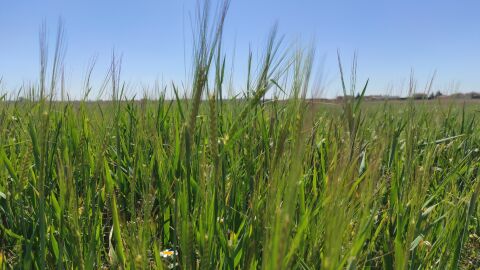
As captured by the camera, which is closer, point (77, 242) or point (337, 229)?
point (337, 229)

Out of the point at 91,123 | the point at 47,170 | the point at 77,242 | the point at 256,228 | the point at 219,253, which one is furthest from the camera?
the point at 91,123

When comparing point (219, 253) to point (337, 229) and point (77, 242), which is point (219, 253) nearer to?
point (77, 242)

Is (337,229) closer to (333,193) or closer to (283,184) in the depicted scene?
(333,193)

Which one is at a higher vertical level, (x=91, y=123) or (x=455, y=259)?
(x=91, y=123)

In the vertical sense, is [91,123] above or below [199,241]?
above

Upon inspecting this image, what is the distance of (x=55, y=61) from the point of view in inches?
33.1

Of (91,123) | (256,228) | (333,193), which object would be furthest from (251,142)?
(91,123)

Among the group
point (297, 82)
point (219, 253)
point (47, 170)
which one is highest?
point (297, 82)

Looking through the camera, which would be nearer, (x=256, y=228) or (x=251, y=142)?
(x=256, y=228)

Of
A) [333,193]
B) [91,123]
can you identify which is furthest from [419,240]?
[91,123]

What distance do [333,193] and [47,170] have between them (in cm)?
73

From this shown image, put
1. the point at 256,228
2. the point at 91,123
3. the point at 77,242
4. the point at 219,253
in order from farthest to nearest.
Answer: the point at 91,123 → the point at 219,253 → the point at 256,228 → the point at 77,242

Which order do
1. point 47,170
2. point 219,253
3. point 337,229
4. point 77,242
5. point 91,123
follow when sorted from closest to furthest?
point 337,229 < point 77,242 < point 219,253 < point 47,170 < point 91,123

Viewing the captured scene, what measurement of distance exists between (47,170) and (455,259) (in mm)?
900
